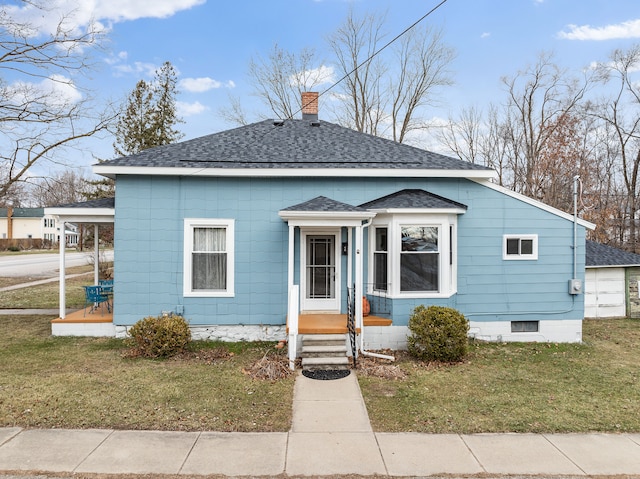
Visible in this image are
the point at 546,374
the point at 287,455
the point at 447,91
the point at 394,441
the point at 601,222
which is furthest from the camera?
the point at 447,91

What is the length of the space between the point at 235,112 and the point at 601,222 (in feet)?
72.9

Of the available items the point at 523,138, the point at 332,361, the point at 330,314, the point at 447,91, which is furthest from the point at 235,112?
the point at 332,361

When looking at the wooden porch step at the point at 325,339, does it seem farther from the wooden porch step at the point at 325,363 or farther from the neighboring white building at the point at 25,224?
the neighboring white building at the point at 25,224

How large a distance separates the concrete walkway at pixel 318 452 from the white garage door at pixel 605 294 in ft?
32.7

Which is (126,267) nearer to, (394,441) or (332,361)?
(332,361)

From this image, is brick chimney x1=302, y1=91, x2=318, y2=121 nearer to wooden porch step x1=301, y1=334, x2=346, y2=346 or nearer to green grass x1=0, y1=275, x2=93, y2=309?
wooden porch step x1=301, y1=334, x2=346, y2=346

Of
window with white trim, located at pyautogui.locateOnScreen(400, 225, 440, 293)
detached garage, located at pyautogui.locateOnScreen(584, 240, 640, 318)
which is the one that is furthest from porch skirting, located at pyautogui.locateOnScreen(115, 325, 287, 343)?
detached garage, located at pyautogui.locateOnScreen(584, 240, 640, 318)

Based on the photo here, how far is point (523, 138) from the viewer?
2609 cm

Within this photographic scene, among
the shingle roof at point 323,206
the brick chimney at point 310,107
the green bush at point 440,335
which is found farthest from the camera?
the brick chimney at point 310,107

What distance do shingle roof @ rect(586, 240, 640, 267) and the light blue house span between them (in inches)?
164

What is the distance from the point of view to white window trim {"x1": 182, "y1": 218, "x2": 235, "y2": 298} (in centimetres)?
945

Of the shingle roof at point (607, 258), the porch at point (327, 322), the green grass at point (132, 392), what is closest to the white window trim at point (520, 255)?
the porch at point (327, 322)

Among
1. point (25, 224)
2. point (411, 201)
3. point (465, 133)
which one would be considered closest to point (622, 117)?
point (465, 133)

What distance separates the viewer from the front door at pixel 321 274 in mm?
9812
